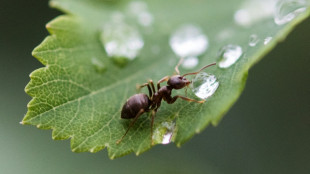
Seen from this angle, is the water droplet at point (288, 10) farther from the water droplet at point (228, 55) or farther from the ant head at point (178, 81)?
the ant head at point (178, 81)

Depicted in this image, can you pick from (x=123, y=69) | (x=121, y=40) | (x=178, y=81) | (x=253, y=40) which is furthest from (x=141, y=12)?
(x=253, y=40)

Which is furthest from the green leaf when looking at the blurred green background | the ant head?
the blurred green background

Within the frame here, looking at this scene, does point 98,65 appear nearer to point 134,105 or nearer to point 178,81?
point 134,105

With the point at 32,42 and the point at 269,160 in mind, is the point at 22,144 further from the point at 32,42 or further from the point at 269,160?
the point at 269,160

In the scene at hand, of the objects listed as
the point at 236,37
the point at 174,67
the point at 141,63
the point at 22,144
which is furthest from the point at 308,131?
the point at 22,144

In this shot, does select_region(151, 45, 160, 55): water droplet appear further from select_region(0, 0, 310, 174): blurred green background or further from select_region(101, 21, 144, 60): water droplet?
select_region(0, 0, 310, 174): blurred green background
